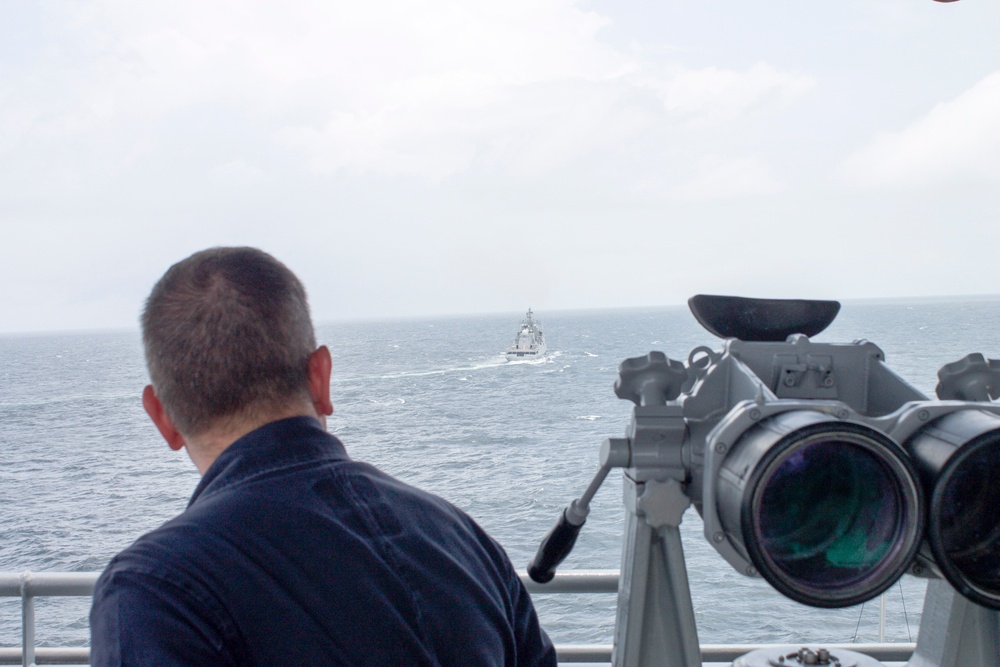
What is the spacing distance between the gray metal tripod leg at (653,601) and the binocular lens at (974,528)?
31 centimetres

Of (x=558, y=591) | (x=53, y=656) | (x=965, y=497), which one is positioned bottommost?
(x=53, y=656)

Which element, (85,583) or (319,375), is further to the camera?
(85,583)

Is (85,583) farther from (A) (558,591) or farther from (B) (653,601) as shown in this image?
(B) (653,601)

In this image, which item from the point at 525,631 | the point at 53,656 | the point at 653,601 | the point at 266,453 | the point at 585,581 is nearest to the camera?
the point at 266,453

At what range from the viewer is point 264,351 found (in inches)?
35.2

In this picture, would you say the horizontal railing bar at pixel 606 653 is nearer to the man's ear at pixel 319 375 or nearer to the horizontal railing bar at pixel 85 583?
the horizontal railing bar at pixel 85 583

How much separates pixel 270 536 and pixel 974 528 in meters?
0.67

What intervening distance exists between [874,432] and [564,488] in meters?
15.8

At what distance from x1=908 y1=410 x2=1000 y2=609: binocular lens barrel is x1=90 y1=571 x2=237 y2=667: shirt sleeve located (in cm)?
65

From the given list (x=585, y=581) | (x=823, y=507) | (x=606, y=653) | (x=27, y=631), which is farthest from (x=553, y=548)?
(x=27, y=631)

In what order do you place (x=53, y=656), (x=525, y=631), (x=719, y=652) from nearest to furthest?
(x=525, y=631)
(x=719, y=652)
(x=53, y=656)

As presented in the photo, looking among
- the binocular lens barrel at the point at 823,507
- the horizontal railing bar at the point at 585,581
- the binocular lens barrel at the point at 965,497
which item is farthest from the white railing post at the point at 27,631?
the binocular lens barrel at the point at 965,497

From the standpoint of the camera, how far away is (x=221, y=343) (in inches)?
34.6

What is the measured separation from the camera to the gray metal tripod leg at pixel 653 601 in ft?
3.70
